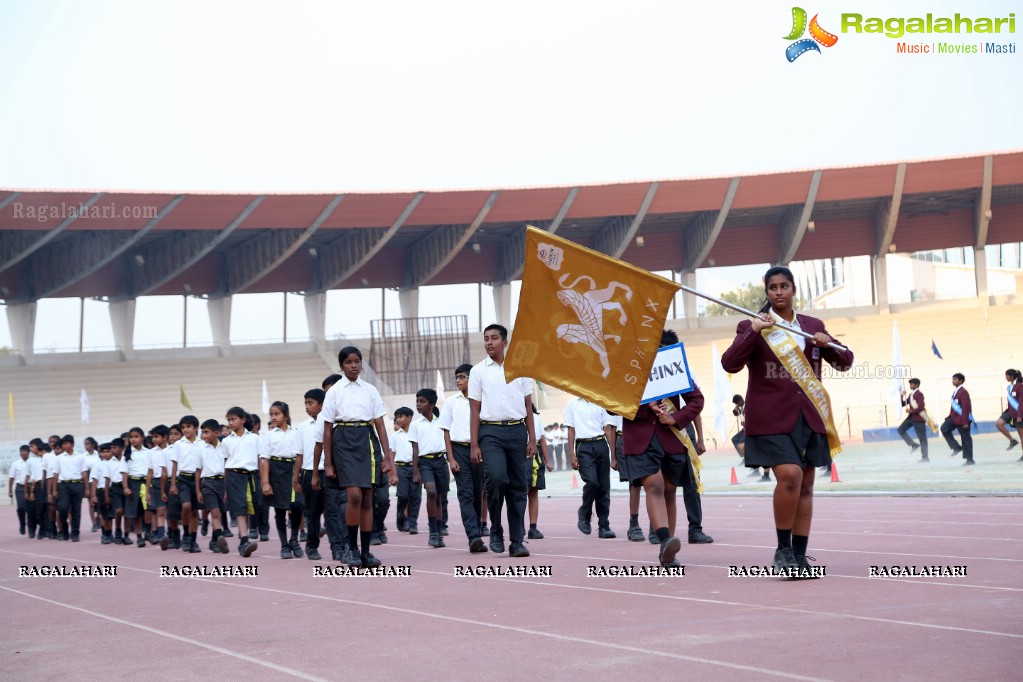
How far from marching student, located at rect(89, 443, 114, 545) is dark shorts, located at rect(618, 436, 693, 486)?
10162 millimetres

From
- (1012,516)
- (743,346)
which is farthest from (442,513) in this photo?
(743,346)

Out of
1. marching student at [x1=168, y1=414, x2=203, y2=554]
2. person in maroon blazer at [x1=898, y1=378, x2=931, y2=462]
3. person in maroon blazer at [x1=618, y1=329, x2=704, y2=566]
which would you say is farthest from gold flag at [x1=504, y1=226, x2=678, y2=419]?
person in maroon blazer at [x1=898, y1=378, x2=931, y2=462]

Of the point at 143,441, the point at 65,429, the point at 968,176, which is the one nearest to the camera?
the point at 143,441

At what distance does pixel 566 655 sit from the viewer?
203 inches

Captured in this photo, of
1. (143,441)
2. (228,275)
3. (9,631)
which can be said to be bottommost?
(9,631)

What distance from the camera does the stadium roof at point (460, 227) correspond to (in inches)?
1521

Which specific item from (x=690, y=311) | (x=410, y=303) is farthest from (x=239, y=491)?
(x=690, y=311)

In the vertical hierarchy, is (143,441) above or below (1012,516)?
above

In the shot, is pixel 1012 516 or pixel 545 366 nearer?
pixel 545 366

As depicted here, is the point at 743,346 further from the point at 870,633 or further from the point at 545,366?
the point at 870,633

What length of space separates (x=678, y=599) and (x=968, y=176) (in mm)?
38220

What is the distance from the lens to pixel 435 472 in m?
13.4

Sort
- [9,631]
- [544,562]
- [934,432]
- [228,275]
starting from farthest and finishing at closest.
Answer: [228,275]
[934,432]
[544,562]
[9,631]

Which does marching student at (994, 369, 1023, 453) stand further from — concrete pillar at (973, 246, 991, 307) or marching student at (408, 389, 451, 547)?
concrete pillar at (973, 246, 991, 307)
